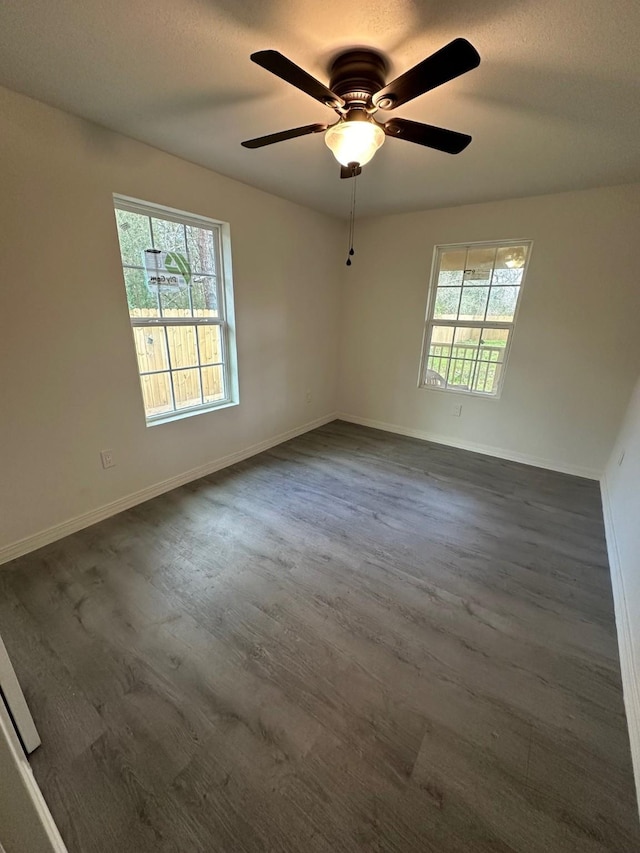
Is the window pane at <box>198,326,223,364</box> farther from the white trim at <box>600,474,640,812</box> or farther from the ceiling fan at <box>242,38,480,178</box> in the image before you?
the white trim at <box>600,474,640,812</box>

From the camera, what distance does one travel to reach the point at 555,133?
74.8 inches

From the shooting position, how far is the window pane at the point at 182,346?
2.74 m

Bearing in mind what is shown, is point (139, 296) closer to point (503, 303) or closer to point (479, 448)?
point (503, 303)

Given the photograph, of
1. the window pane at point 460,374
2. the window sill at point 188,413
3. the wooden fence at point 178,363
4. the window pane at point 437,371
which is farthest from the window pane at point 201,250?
the window pane at point 460,374

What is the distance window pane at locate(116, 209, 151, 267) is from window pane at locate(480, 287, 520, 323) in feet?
10.2

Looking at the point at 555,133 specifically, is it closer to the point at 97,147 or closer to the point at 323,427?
the point at 97,147

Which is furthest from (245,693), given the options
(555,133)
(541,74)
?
(555,133)

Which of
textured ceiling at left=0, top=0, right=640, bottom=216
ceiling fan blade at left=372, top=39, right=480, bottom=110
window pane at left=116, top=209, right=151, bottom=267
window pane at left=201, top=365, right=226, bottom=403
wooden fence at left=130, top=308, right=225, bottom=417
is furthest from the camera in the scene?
window pane at left=201, top=365, right=226, bottom=403

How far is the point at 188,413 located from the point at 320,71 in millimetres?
2323

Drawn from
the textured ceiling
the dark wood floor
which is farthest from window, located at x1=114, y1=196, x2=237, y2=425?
the dark wood floor

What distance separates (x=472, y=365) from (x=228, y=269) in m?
2.61

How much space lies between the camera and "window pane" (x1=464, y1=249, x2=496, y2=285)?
339cm

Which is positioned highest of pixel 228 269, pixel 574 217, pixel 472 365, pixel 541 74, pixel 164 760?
pixel 541 74

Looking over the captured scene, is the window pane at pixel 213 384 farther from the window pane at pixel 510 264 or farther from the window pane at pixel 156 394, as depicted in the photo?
the window pane at pixel 510 264
